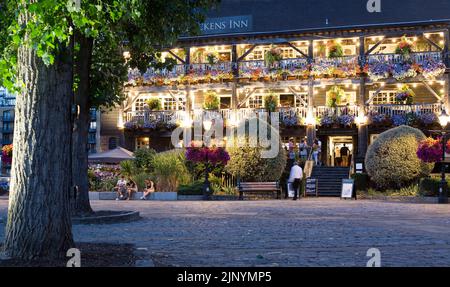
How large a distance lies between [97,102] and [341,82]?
23.6 meters

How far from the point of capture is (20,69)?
7652mm

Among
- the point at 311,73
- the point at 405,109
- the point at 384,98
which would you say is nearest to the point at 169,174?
the point at 311,73

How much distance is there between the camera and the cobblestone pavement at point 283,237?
27.0 feet

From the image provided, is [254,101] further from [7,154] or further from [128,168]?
[7,154]

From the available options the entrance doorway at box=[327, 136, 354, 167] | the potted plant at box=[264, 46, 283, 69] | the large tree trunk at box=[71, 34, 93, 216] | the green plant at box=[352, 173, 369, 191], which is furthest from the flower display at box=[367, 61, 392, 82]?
the large tree trunk at box=[71, 34, 93, 216]

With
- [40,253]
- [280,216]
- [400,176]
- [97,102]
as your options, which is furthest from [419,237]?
[400,176]

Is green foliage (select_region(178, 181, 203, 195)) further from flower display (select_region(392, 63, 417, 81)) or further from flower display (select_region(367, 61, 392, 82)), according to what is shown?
flower display (select_region(392, 63, 417, 81))

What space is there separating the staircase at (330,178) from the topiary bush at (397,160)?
2670 mm

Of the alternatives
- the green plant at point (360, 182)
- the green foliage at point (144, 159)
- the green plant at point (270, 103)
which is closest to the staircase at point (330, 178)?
the green plant at point (360, 182)

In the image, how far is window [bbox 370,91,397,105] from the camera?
3872cm

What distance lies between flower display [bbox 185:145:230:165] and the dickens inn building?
12.1 meters

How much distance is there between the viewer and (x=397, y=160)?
26.6 metres

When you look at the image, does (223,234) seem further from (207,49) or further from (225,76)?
(207,49)

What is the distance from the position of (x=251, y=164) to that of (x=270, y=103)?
38.5ft
